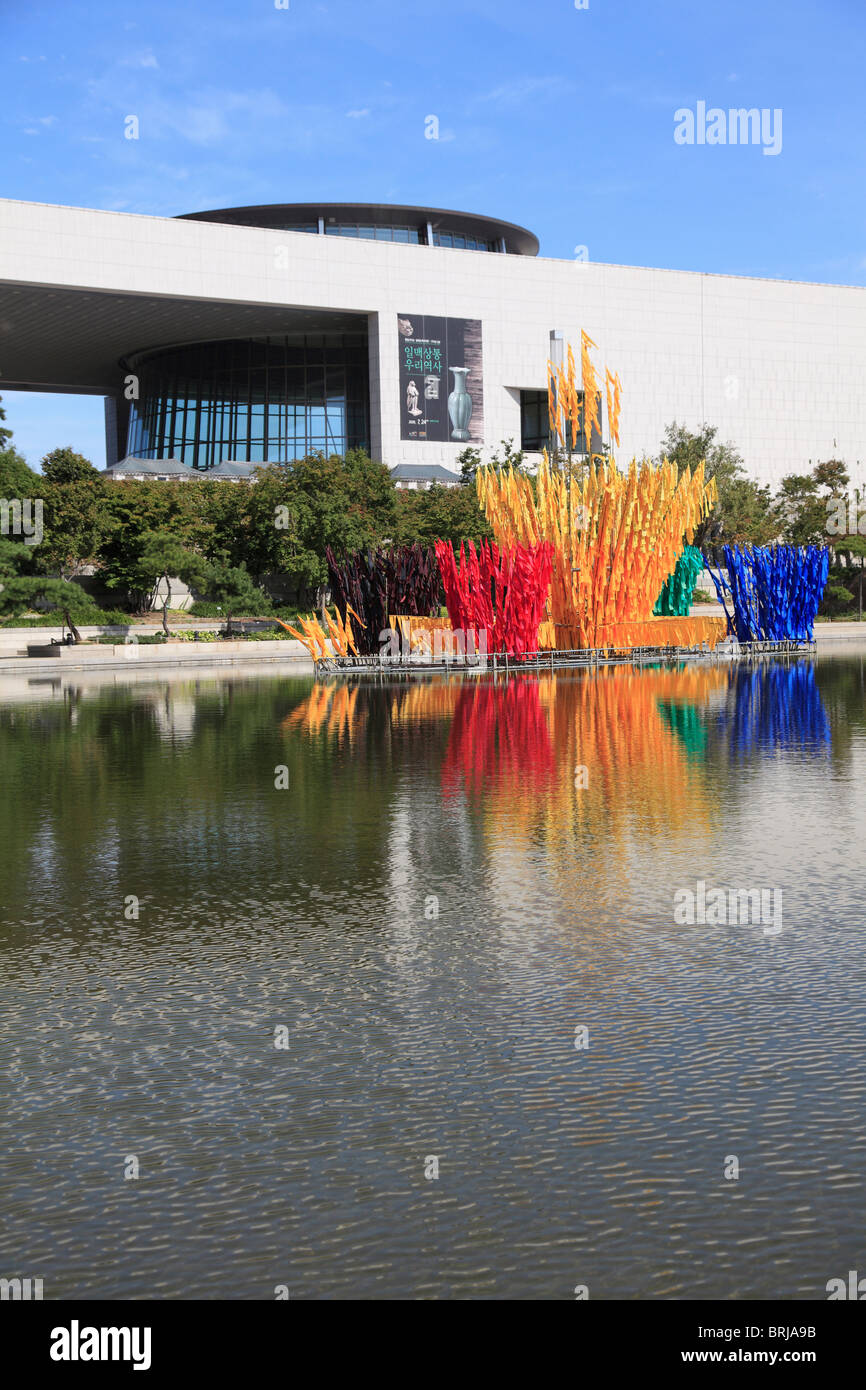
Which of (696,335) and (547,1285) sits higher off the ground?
(696,335)

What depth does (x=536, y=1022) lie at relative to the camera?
5.97 metres

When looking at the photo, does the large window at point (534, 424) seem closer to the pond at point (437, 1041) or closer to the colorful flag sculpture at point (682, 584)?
the colorful flag sculpture at point (682, 584)

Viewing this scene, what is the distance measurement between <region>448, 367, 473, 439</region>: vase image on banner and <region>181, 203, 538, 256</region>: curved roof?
1409cm

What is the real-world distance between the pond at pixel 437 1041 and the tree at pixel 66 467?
5183 cm

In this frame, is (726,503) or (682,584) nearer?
(682,584)

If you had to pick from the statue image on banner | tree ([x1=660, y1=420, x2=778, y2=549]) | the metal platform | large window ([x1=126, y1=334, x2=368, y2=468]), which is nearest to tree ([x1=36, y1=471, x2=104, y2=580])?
the statue image on banner

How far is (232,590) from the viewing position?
190ft

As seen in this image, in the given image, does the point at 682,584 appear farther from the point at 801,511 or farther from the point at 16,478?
the point at 801,511

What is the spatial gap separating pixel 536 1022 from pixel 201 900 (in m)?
3.33

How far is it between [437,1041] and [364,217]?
88.4 meters

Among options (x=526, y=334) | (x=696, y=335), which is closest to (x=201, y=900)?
(x=526, y=334)

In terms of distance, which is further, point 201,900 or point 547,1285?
point 201,900

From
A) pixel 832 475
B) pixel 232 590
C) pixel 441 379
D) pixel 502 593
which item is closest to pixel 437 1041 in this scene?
pixel 502 593
